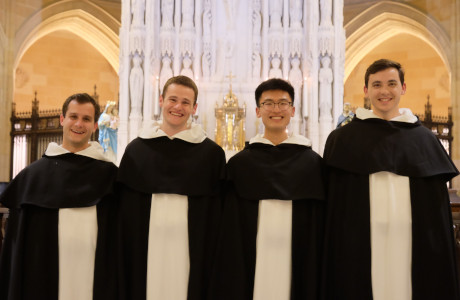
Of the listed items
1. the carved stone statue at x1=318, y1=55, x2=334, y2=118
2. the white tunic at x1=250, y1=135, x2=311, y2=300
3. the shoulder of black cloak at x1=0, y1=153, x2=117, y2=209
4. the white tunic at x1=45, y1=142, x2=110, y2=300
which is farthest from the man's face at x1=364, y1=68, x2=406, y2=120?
the carved stone statue at x1=318, y1=55, x2=334, y2=118

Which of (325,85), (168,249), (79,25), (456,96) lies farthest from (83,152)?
(79,25)

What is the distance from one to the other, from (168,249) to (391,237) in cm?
132

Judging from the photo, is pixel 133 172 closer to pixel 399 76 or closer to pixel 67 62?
pixel 399 76

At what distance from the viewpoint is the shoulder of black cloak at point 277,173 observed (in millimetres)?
3076

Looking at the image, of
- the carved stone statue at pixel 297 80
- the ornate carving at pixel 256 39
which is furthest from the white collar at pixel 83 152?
the ornate carving at pixel 256 39

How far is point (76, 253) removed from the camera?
3100 mm

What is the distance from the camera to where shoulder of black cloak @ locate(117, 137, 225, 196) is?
313cm

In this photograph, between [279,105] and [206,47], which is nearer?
[279,105]

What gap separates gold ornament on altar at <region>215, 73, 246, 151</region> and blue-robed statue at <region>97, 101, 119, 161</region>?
1968 millimetres

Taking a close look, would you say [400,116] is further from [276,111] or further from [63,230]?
[63,230]

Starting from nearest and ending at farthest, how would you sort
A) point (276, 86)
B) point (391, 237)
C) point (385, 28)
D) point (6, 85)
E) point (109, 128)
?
1. point (391, 237)
2. point (276, 86)
3. point (109, 128)
4. point (6, 85)
5. point (385, 28)

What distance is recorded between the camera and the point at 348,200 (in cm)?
304

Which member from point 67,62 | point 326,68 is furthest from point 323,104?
point 67,62

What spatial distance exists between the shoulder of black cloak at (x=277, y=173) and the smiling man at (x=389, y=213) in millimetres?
120
